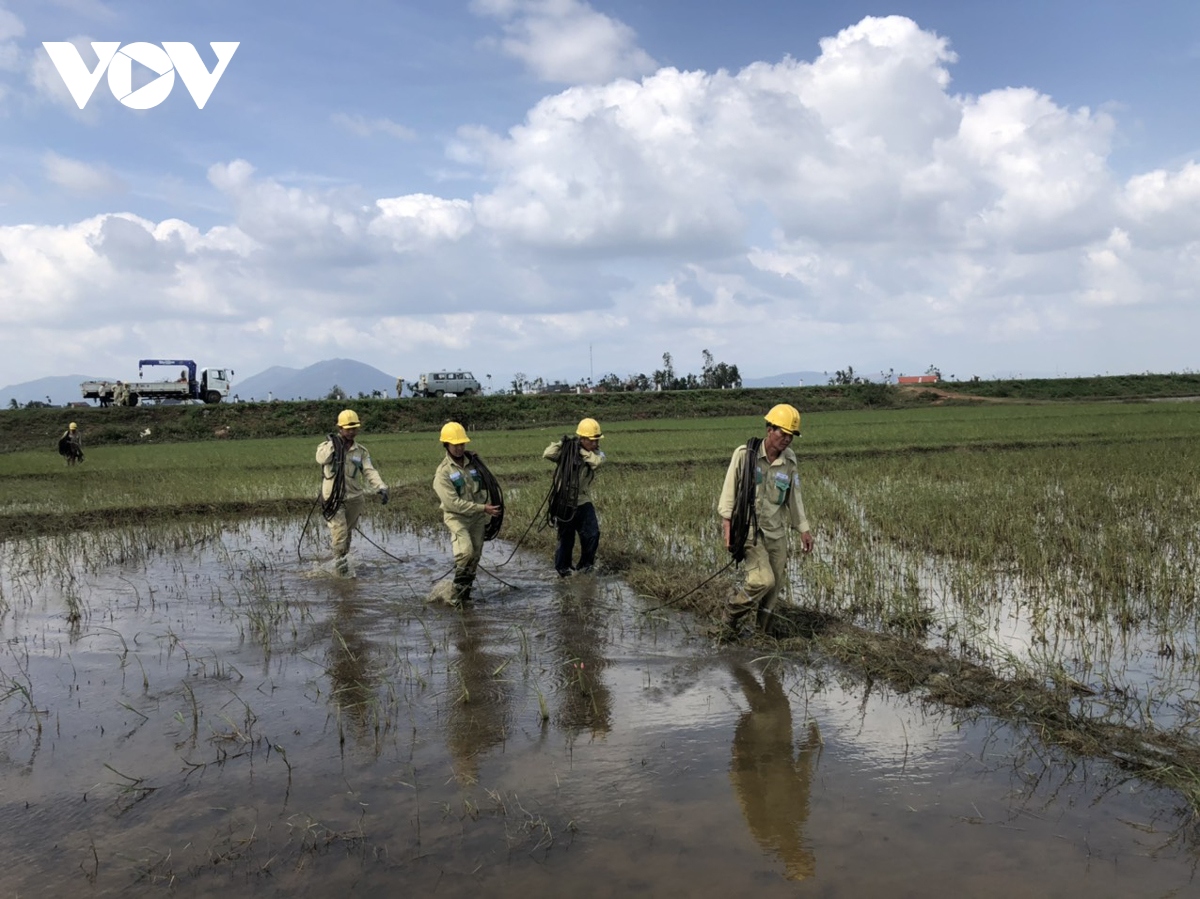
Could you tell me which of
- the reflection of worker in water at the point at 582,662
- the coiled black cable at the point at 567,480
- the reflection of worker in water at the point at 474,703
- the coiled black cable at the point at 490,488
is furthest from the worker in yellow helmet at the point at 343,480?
the reflection of worker in water at the point at 474,703

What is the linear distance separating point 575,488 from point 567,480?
0.41ft

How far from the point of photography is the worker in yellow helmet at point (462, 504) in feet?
25.5

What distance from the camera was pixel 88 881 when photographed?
3.45 meters

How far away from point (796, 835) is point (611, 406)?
3991 cm

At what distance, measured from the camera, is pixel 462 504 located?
7789 mm

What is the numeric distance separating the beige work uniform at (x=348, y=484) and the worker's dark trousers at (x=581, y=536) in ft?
6.64

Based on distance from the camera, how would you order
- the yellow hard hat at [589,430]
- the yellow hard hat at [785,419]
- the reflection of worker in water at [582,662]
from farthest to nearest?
1. the yellow hard hat at [589,430]
2. the yellow hard hat at [785,419]
3. the reflection of worker in water at [582,662]

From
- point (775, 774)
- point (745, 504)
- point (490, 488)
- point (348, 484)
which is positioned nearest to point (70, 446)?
point (348, 484)

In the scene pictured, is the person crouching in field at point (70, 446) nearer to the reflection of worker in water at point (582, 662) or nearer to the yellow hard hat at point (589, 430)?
the yellow hard hat at point (589, 430)

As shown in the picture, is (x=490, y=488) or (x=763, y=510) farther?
(x=490, y=488)

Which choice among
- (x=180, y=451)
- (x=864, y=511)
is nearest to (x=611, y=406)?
(x=180, y=451)

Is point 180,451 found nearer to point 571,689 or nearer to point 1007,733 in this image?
point 571,689

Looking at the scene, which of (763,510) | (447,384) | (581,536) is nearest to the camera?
(763,510)

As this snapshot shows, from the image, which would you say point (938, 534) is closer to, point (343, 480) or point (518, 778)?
point (343, 480)
